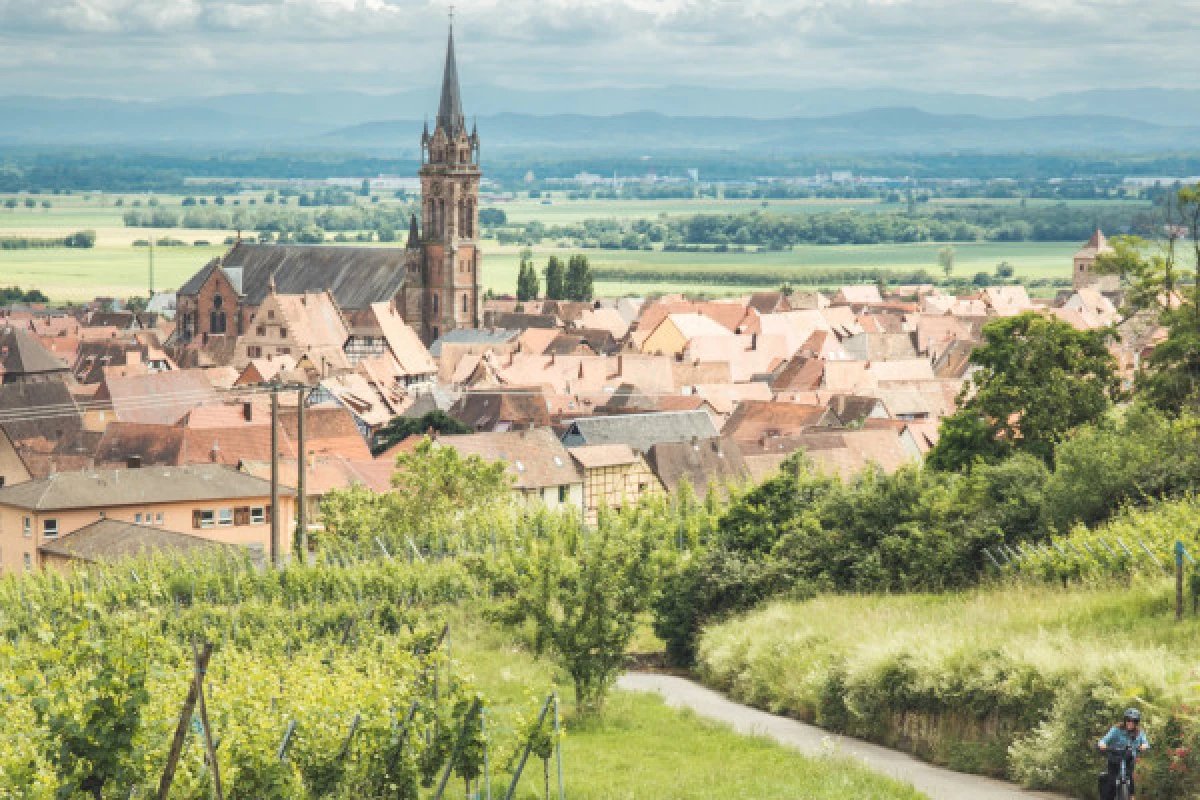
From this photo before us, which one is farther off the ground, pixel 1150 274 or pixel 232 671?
pixel 1150 274

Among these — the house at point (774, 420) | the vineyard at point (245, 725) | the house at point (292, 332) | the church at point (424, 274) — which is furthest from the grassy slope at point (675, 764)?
the church at point (424, 274)

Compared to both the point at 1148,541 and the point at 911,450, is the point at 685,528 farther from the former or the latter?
the point at 911,450

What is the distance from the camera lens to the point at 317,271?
14738cm

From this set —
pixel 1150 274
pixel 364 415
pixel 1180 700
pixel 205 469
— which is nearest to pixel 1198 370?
pixel 1150 274

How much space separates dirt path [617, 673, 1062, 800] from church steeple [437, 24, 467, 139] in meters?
115

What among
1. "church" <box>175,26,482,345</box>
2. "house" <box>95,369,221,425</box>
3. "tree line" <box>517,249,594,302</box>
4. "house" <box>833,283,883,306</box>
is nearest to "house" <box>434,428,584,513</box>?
"house" <box>95,369,221,425</box>

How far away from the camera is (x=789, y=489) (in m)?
33.6

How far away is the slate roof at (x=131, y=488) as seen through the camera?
49.5m

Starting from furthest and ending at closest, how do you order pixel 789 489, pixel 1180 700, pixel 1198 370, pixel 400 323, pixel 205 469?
pixel 400 323 < pixel 205 469 < pixel 1198 370 < pixel 789 489 < pixel 1180 700

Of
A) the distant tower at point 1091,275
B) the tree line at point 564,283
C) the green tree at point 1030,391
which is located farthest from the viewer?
the distant tower at point 1091,275

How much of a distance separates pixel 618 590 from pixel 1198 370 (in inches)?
777

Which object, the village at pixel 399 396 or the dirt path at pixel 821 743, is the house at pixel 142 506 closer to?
the village at pixel 399 396

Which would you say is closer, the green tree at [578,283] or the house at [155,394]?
the house at [155,394]

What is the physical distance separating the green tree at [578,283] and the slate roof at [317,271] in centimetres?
2678
